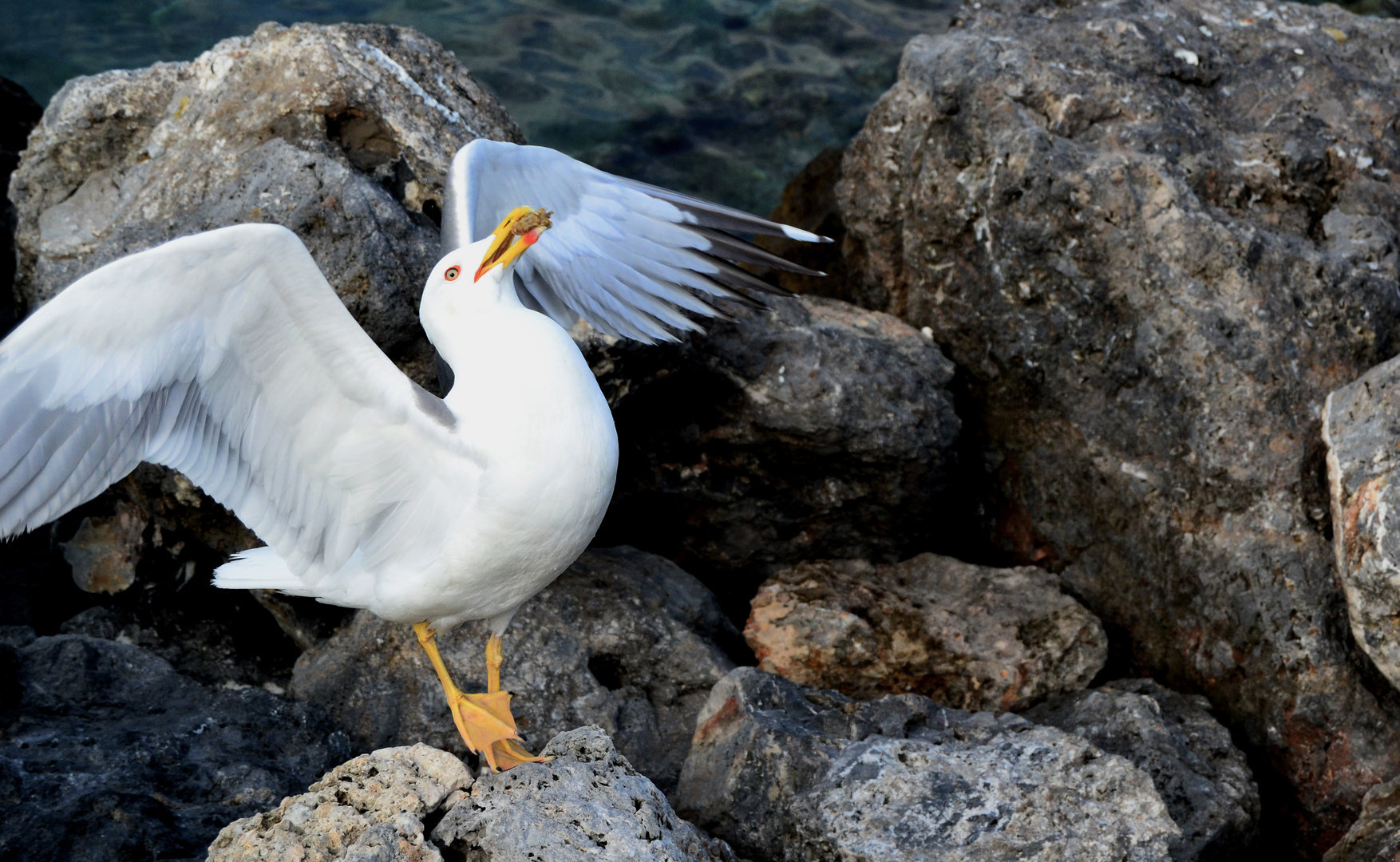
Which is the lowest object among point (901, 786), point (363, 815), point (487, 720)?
point (487, 720)

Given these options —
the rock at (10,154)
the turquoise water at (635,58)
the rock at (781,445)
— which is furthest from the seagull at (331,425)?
the turquoise water at (635,58)

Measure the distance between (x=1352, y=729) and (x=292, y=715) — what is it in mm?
3560

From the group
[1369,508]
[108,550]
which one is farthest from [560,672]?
[1369,508]

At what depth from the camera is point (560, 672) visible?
4.42m

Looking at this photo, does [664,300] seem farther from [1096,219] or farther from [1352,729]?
[1352,729]

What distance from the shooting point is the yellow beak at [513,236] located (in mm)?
3445

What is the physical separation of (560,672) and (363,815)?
1.46 meters

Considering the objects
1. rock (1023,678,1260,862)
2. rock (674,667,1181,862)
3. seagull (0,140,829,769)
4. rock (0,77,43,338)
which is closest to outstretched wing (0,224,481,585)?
seagull (0,140,829,769)

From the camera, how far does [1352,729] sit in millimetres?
4363

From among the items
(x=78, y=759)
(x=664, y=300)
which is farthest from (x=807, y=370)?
(x=78, y=759)

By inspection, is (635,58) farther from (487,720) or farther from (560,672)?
(487,720)

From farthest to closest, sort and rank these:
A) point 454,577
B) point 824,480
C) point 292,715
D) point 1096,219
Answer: point 824,480
point 1096,219
point 292,715
point 454,577

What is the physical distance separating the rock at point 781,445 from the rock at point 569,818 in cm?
199

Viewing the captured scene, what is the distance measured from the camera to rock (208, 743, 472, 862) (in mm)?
2850
